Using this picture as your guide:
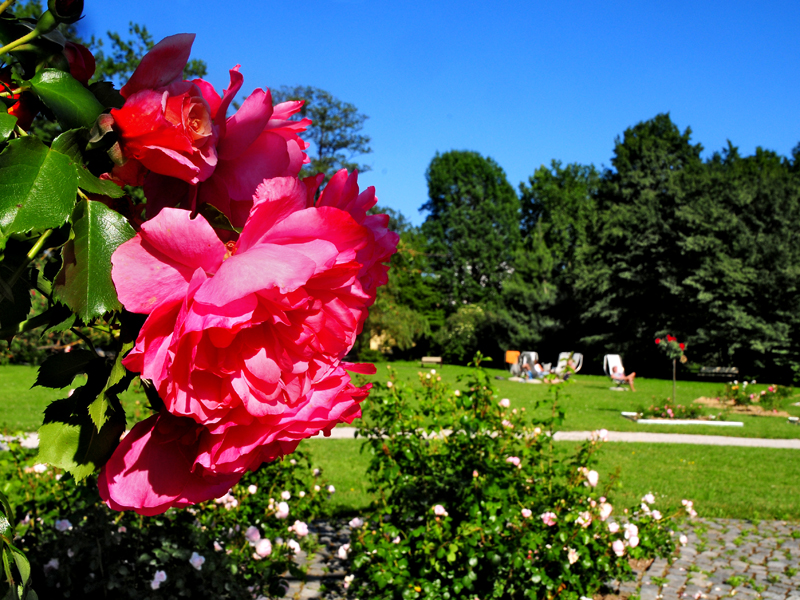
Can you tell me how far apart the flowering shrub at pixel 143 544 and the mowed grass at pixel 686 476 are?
64.1 inches

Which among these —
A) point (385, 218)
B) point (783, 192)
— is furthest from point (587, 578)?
point (783, 192)

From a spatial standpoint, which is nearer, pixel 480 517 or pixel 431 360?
pixel 480 517

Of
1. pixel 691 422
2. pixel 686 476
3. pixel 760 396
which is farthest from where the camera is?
pixel 760 396

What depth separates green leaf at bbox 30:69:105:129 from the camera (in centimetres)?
53

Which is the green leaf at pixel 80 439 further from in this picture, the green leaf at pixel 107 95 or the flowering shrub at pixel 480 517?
the flowering shrub at pixel 480 517

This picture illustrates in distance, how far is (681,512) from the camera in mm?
4676

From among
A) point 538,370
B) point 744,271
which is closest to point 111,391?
point 538,370

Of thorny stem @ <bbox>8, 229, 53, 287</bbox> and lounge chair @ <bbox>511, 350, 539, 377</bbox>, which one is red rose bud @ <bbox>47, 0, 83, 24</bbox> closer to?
thorny stem @ <bbox>8, 229, 53, 287</bbox>

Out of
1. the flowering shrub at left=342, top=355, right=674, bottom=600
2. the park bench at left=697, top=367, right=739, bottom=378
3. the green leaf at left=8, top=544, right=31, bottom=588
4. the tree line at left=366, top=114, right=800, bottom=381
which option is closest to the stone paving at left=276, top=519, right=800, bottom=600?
the flowering shrub at left=342, top=355, right=674, bottom=600

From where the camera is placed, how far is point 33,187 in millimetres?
477

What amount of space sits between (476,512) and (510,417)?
1102 millimetres

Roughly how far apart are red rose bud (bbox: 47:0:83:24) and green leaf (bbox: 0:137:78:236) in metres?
0.13

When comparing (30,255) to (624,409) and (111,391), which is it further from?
(624,409)

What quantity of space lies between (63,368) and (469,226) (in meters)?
48.3
